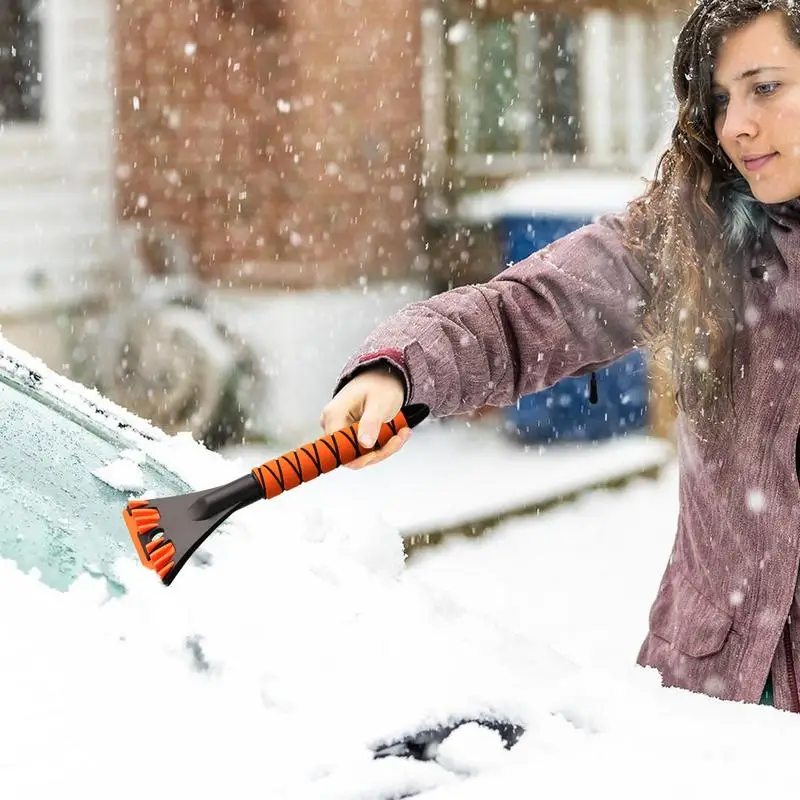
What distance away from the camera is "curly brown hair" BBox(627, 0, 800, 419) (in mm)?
1936

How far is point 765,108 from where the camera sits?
1805mm

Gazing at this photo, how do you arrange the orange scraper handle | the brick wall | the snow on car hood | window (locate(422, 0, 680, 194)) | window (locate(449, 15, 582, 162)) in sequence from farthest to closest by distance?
window (locate(449, 15, 582, 162)), window (locate(422, 0, 680, 194)), the brick wall, the orange scraper handle, the snow on car hood

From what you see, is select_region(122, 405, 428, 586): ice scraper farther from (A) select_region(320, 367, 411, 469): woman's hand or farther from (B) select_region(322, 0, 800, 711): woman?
(B) select_region(322, 0, 800, 711): woman

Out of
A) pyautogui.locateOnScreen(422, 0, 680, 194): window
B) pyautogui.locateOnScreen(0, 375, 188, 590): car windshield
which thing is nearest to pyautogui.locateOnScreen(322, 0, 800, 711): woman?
pyautogui.locateOnScreen(0, 375, 188, 590): car windshield

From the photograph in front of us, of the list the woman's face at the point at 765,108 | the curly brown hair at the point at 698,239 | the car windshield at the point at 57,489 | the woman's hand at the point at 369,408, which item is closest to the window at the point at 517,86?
the curly brown hair at the point at 698,239

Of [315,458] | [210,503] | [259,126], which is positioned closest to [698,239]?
[315,458]

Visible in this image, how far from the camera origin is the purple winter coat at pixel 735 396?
1893mm

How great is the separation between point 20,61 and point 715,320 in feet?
18.6

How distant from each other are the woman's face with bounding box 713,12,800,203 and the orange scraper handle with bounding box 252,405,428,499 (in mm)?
717

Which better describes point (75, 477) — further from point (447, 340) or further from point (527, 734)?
point (527, 734)

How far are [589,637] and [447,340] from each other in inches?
119

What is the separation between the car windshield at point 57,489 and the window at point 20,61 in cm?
529

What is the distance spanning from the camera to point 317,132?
6.86 m

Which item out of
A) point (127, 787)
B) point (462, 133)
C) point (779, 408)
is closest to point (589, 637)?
point (779, 408)
